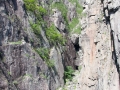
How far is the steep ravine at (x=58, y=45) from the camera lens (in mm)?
28328

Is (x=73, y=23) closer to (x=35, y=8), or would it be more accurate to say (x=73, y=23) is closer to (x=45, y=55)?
(x=35, y=8)

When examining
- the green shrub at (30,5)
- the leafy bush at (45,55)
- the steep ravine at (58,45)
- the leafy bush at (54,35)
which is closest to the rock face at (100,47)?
the steep ravine at (58,45)

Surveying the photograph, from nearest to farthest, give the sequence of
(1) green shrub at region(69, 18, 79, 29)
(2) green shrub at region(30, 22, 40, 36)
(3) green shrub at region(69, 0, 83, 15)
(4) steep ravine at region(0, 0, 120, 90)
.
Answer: (4) steep ravine at region(0, 0, 120, 90) < (2) green shrub at region(30, 22, 40, 36) < (1) green shrub at region(69, 18, 79, 29) < (3) green shrub at region(69, 0, 83, 15)

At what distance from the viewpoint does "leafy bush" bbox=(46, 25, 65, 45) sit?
112 feet

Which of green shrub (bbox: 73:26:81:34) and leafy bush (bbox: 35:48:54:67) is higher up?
green shrub (bbox: 73:26:81:34)

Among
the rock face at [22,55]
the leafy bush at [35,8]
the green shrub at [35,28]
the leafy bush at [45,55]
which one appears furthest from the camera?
the leafy bush at [35,8]

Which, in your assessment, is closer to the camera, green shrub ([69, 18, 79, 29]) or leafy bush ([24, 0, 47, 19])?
leafy bush ([24, 0, 47, 19])

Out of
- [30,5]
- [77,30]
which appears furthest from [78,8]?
[30,5]

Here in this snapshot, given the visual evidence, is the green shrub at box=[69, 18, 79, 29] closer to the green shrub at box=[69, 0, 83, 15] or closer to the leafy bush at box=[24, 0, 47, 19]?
the green shrub at box=[69, 0, 83, 15]

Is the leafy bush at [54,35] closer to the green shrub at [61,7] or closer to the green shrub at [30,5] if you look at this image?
the green shrub at [30,5]

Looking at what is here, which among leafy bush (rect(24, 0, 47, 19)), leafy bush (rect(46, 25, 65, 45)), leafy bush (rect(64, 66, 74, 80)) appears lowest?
leafy bush (rect(64, 66, 74, 80))

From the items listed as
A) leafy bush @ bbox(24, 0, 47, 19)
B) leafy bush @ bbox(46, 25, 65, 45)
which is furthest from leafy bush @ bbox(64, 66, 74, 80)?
leafy bush @ bbox(24, 0, 47, 19)

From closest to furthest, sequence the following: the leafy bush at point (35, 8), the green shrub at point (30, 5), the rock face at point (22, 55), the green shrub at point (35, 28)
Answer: the rock face at point (22, 55) < the green shrub at point (35, 28) < the green shrub at point (30, 5) < the leafy bush at point (35, 8)

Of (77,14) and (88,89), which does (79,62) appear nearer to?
(88,89)
